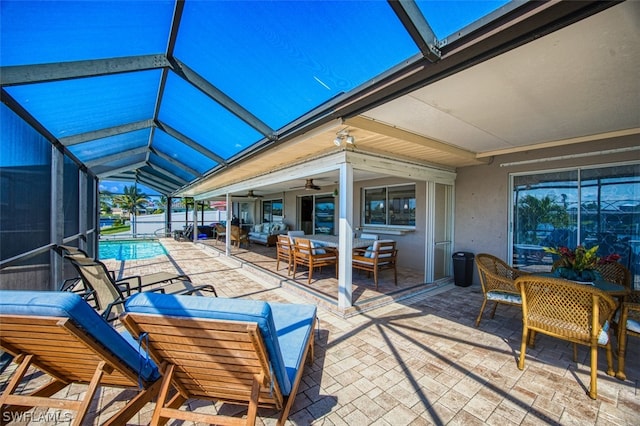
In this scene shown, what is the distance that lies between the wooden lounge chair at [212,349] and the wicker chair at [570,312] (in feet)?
8.34

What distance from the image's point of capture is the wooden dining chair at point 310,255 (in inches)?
204

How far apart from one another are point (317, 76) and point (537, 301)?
3253mm

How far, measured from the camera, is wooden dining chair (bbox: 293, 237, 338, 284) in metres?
5.17

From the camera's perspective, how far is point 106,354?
1.54 m

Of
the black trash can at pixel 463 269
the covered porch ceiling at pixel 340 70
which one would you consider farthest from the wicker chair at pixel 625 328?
the black trash can at pixel 463 269

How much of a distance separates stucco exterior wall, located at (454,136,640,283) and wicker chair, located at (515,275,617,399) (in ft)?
9.69

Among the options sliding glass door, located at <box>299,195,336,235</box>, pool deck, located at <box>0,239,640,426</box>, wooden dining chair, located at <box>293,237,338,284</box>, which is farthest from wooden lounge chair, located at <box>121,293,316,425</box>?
sliding glass door, located at <box>299,195,336,235</box>

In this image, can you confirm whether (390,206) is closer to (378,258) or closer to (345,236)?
(378,258)

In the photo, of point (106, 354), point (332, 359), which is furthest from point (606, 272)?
point (106, 354)

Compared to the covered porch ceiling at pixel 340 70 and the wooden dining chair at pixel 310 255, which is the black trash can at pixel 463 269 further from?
the wooden dining chair at pixel 310 255

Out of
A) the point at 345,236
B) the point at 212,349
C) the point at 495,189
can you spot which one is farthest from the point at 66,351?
the point at 495,189

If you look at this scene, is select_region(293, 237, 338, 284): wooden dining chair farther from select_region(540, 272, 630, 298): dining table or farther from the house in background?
select_region(540, 272, 630, 298): dining table

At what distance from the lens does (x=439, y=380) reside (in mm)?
2412

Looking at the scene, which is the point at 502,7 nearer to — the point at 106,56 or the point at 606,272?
the point at 106,56
